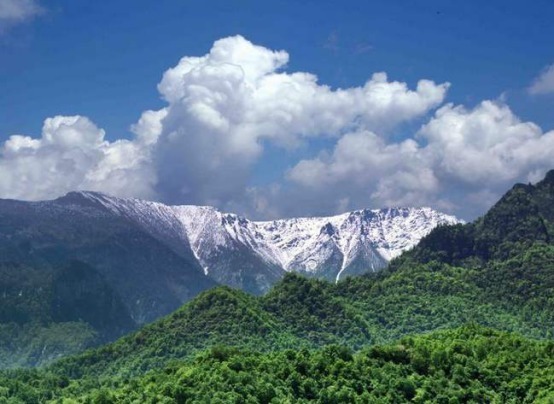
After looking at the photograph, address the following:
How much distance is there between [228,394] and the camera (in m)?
161

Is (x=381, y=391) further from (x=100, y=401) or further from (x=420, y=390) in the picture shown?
(x=100, y=401)

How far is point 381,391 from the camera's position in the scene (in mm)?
179500

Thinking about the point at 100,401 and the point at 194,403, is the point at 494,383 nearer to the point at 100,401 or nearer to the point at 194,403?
the point at 194,403

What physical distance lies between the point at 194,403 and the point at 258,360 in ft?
106

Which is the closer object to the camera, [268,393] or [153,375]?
[268,393]

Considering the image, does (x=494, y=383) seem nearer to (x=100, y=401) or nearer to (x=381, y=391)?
(x=381, y=391)

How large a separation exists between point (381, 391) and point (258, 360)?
27465mm

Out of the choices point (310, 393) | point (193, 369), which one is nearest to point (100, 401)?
point (193, 369)

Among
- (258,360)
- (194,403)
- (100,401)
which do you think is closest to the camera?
(194,403)

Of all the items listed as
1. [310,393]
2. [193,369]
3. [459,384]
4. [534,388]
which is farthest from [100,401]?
[534,388]

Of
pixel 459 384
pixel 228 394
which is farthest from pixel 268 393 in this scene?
pixel 459 384

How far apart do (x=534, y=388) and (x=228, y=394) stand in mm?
72527

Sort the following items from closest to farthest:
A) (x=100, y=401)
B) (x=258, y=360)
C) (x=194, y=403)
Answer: (x=194, y=403) < (x=100, y=401) < (x=258, y=360)

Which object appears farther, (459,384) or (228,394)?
(459,384)
